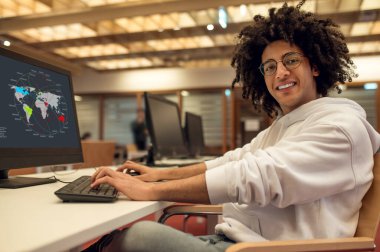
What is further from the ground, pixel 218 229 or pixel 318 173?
pixel 318 173

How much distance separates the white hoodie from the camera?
87cm

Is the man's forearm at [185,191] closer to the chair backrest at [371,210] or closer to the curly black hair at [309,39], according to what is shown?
the chair backrest at [371,210]

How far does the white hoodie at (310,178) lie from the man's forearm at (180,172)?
451 mm

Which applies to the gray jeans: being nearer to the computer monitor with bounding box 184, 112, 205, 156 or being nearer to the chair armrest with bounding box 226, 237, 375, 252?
the chair armrest with bounding box 226, 237, 375, 252

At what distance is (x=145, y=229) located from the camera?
819mm

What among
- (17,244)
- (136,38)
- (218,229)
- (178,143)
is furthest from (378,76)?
(17,244)

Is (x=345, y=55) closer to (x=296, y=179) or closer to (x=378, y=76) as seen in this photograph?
(x=296, y=179)

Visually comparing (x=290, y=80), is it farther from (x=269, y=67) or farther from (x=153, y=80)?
(x=153, y=80)

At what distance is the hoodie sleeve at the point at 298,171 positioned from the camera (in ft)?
2.84

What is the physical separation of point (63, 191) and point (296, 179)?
0.60m

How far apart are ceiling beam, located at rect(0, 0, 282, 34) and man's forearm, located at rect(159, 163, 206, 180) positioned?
3551mm

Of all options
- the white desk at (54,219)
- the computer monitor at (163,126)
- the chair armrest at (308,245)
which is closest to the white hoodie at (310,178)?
the chair armrest at (308,245)

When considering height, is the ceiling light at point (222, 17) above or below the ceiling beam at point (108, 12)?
below

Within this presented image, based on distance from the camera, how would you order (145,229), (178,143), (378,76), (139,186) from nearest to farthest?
(145,229)
(139,186)
(178,143)
(378,76)
